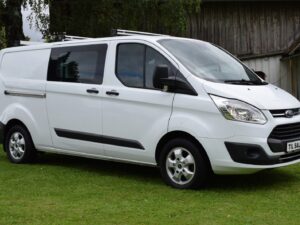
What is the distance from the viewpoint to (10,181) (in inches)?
327

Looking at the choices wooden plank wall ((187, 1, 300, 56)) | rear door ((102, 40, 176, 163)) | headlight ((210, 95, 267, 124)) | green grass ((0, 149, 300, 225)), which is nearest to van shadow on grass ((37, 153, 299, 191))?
green grass ((0, 149, 300, 225))

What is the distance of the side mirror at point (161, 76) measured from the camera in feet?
24.6

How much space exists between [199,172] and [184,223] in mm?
1466

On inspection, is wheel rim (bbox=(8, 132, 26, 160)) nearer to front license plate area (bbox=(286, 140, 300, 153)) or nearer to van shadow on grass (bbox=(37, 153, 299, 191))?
van shadow on grass (bbox=(37, 153, 299, 191))

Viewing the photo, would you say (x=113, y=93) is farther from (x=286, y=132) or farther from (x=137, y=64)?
(x=286, y=132)

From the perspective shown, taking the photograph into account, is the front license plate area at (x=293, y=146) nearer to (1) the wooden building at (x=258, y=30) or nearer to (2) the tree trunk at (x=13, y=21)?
(2) the tree trunk at (x=13, y=21)

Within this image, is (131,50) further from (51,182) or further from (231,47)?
(231,47)

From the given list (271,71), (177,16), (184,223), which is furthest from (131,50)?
(271,71)

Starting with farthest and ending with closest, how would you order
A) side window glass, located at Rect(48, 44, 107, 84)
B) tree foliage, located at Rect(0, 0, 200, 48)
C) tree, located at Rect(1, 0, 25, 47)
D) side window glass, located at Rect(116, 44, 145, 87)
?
tree foliage, located at Rect(0, 0, 200, 48) < tree, located at Rect(1, 0, 25, 47) < side window glass, located at Rect(48, 44, 107, 84) < side window glass, located at Rect(116, 44, 145, 87)

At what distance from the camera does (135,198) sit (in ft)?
23.1

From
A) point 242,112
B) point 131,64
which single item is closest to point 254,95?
point 242,112

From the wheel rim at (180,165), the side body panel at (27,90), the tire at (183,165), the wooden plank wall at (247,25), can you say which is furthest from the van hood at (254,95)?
the wooden plank wall at (247,25)

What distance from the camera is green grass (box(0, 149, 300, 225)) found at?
612cm

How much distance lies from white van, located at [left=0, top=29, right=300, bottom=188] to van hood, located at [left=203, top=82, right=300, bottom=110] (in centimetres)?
2
